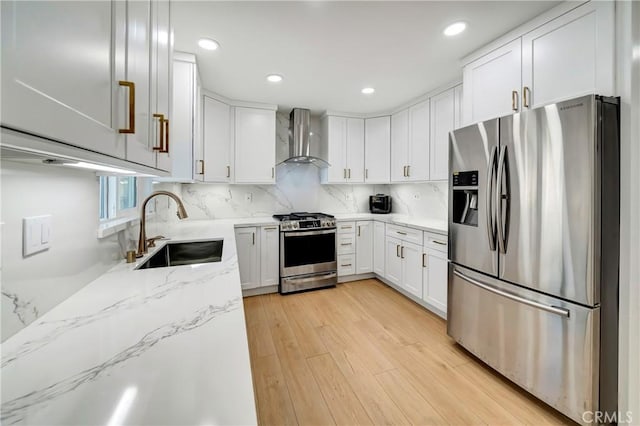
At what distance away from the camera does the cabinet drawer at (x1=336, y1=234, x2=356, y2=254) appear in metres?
3.55

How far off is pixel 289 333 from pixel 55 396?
6.66 ft

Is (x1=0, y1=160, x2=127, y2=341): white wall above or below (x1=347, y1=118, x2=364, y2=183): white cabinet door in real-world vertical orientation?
below

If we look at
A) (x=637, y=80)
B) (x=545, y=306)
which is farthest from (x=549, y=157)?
(x=545, y=306)

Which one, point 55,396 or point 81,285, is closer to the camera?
Result: point 55,396

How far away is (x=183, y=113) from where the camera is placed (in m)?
2.04

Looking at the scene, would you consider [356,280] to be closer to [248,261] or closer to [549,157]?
[248,261]

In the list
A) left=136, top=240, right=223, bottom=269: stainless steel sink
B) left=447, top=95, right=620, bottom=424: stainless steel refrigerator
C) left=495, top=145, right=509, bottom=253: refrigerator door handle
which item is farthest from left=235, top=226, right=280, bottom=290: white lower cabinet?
left=495, top=145, right=509, bottom=253: refrigerator door handle

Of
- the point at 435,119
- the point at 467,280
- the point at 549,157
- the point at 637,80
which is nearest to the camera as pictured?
the point at 637,80

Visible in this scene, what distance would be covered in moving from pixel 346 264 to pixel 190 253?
215 cm

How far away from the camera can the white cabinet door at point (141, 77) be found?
2.35 ft

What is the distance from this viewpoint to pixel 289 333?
237cm

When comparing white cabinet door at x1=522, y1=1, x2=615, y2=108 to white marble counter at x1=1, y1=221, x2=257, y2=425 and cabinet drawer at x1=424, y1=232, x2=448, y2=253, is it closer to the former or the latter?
cabinet drawer at x1=424, y1=232, x2=448, y2=253

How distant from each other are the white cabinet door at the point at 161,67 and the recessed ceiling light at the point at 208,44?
2.70 ft

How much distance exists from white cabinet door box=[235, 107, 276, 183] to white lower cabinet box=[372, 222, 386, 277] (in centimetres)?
159
